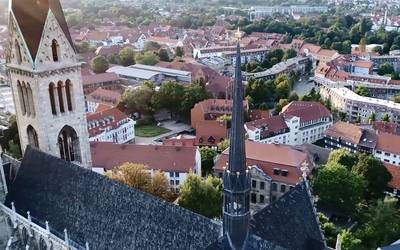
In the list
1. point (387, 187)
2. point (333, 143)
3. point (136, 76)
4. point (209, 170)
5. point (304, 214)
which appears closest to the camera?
point (304, 214)

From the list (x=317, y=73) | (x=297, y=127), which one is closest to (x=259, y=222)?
(x=297, y=127)

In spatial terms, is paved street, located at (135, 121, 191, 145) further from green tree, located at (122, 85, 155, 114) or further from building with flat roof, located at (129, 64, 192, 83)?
building with flat roof, located at (129, 64, 192, 83)

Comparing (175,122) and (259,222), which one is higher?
(259,222)

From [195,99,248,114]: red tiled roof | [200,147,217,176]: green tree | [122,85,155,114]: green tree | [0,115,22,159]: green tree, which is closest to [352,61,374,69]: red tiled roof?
[195,99,248,114]: red tiled roof

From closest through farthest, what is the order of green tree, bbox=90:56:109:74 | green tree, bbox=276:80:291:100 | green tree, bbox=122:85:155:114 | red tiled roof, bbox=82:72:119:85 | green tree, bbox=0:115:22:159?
green tree, bbox=0:115:22:159 < green tree, bbox=122:85:155:114 < green tree, bbox=276:80:291:100 < red tiled roof, bbox=82:72:119:85 < green tree, bbox=90:56:109:74

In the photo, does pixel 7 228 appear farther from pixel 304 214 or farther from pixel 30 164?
pixel 304 214

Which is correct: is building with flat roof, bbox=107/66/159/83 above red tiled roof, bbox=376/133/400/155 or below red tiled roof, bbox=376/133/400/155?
above

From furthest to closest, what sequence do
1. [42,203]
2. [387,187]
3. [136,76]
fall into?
[136,76] < [387,187] < [42,203]
